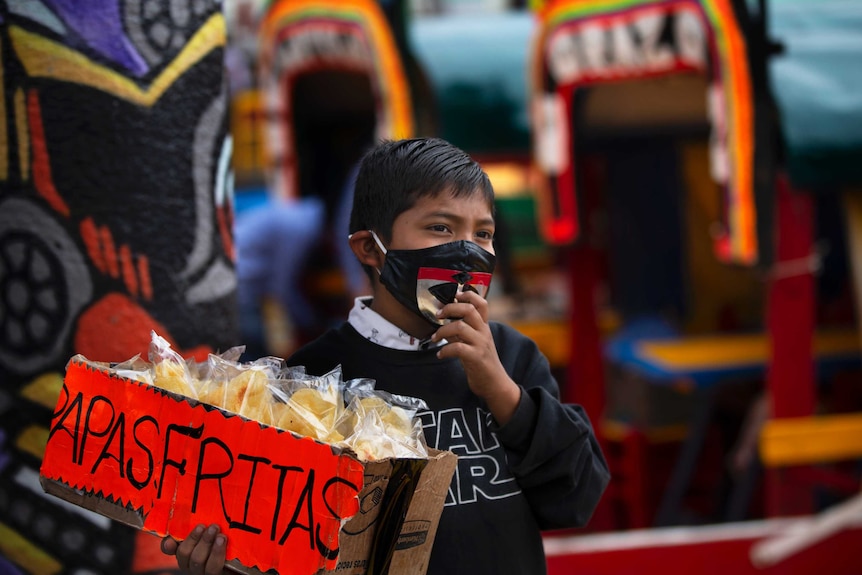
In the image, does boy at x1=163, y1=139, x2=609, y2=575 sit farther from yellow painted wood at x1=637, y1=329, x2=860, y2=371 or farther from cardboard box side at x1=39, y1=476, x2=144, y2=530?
yellow painted wood at x1=637, y1=329, x2=860, y2=371

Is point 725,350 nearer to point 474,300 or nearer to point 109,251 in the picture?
point 109,251

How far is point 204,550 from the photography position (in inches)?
60.6

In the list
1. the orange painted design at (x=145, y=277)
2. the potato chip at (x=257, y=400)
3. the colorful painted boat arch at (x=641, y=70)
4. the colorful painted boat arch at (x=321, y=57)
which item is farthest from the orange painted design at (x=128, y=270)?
the colorful painted boat arch at (x=321, y=57)

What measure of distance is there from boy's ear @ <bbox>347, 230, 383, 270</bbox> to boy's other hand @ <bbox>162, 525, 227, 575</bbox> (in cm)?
54

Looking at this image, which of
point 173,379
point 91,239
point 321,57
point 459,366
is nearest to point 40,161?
point 91,239

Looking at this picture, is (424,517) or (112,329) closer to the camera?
(424,517)

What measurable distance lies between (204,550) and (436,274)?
575mm

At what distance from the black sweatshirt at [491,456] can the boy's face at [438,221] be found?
0.20 metres

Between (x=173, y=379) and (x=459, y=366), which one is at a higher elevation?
(x=173, y=379)

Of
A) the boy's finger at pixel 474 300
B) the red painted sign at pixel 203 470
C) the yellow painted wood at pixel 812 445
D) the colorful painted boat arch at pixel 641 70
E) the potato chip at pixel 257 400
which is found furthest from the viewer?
the yellow painted wood at pixel 812 445

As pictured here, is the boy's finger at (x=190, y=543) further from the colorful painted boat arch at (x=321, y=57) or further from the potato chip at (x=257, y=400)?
the colorful painted boat arch at (x=321, y=57)

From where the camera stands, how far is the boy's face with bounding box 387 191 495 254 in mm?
1739

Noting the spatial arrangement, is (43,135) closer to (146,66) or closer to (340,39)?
(146,66)

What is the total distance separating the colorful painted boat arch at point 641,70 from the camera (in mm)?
4863
